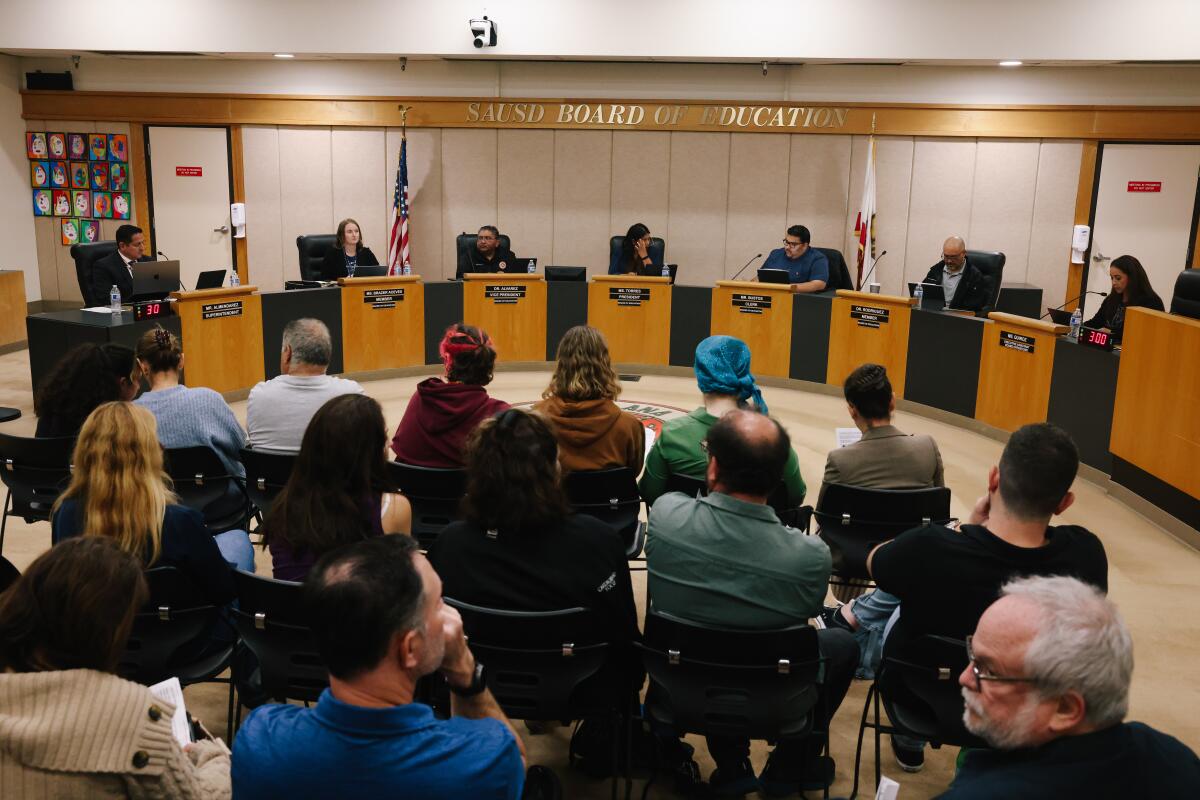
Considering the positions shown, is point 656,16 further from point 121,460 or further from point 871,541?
point 121,460

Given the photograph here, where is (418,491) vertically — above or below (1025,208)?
below

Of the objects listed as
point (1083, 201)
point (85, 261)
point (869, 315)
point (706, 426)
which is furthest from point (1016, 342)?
point (85, 261)

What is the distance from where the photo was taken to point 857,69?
37.2 feet

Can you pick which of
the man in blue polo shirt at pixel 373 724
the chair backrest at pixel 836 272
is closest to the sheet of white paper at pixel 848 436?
the man in blue polo shirt at pixel 373 724

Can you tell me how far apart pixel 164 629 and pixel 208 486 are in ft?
4.46

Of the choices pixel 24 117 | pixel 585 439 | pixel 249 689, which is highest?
pixel 24 117

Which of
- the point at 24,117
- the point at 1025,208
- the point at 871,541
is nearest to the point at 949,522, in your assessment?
the point at 871,541

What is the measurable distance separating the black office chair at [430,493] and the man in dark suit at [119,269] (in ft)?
19.4

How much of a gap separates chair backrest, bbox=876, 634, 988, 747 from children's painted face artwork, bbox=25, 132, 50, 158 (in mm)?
13001

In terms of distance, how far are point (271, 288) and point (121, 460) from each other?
1023 cm

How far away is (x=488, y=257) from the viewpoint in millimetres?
10273

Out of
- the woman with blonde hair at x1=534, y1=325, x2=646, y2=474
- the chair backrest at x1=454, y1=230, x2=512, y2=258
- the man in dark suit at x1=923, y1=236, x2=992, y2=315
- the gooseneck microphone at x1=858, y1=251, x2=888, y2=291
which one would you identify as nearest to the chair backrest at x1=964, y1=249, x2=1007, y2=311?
the man in dark suit at x1=923, y1=236, x2=992, y2=315

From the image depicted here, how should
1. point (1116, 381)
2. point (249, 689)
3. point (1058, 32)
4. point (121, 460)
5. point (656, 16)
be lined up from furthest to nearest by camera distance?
point (656, 16), point (1058, 32), point (1116, 381), point (249, 689), point (121, 460)

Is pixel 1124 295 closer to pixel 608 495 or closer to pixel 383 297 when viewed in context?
pixel 608 495
